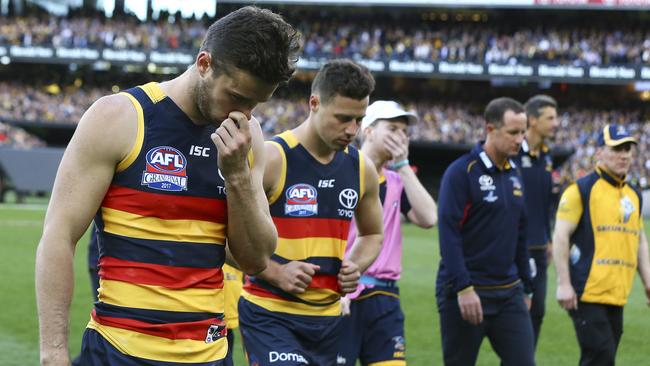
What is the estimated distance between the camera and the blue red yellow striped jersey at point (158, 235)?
302 centimetres

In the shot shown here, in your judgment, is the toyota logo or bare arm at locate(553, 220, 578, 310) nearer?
the toyota logo

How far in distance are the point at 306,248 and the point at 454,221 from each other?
1764 millimetres

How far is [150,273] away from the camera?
9.96ft

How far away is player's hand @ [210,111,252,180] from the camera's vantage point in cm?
289

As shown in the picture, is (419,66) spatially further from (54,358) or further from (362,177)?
(54,358)

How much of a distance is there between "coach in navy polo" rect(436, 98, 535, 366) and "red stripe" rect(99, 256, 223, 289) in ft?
10.8

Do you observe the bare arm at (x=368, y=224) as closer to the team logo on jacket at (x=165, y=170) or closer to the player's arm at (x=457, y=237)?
the player's arm at (x=457, y=237)

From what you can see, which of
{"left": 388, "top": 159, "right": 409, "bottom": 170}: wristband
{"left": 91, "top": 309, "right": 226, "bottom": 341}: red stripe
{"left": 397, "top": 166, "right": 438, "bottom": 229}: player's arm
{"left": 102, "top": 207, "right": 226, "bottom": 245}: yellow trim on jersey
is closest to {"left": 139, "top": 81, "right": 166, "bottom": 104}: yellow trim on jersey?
{"left": 102, "top": 207, "right": 226, "bottom": 245}: yellow trim on jersey

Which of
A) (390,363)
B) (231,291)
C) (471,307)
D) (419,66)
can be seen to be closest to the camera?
(390,363)

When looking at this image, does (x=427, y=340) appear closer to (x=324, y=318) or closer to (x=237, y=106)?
(x=324, y=318)

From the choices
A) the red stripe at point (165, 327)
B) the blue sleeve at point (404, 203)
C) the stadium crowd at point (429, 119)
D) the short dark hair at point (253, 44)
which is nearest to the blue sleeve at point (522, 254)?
the blue sleeve at point (404, 203)

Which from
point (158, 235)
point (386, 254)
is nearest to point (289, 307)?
point (386, 254)

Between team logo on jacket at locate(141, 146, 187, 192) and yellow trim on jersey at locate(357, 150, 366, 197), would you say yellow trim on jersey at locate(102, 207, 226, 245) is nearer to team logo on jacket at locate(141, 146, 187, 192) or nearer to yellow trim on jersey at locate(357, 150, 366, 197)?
team logo on jacket at locate(141, 146, 187, 192)

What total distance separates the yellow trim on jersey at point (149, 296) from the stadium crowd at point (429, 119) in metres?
35.4
